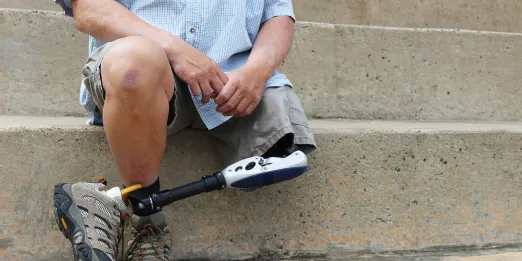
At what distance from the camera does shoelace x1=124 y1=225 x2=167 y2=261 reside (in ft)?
3.71

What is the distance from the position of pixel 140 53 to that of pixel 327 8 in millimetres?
1342

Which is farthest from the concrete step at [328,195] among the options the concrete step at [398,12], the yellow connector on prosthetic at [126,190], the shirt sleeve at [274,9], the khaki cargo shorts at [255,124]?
the concrete step at [398,12]

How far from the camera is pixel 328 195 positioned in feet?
4.35

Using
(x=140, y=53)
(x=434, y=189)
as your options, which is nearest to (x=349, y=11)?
(x=434, y=189)

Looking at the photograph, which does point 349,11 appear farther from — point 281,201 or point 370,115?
point 281,201

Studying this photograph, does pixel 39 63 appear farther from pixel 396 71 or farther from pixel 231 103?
pixel 396 71

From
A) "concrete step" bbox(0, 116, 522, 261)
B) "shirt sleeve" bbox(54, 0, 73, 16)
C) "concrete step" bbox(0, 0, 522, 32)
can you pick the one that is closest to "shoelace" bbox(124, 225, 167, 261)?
"concrete step" bbox(0, 116, 522, 261)

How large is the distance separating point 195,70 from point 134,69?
0.14 metres

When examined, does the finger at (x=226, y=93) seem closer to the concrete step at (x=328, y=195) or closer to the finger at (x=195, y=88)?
the finger at (x=195, y=88)

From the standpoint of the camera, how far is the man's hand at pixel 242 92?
1.10m

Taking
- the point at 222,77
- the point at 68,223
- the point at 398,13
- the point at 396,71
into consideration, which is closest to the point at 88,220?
the point at 68,223

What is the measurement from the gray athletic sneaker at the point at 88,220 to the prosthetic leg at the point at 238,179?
5 cm

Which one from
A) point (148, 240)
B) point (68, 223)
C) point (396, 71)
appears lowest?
point (148, 240)

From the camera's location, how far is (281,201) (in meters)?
1.30
